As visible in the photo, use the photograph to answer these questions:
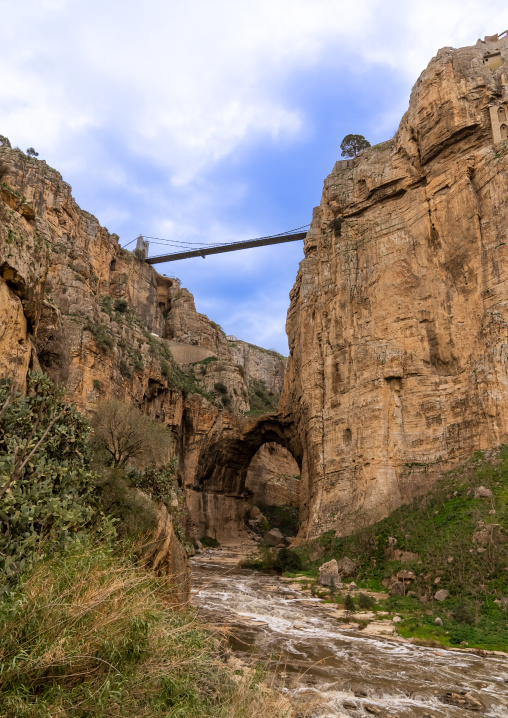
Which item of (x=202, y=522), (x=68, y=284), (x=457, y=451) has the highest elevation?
(x=68, y=284)

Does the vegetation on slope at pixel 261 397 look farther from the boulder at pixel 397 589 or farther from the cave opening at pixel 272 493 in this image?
the boulder at pixel 397 589

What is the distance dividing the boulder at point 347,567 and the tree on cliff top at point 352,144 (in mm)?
29044

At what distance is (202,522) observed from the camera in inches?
1476

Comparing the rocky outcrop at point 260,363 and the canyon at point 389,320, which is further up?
the rocky outcrop at point 260,363

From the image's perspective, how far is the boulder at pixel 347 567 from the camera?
64.7 ft

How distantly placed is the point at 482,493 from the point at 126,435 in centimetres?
1243

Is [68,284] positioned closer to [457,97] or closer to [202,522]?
[202,522]

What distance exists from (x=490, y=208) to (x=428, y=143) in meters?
5.40

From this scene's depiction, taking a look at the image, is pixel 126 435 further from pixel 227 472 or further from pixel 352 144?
pixel 352 144

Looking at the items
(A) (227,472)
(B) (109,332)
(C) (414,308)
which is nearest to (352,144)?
(C) (414,308)

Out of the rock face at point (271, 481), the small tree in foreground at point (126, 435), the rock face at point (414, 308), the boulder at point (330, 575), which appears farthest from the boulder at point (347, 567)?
the rock face at point (271, 481)

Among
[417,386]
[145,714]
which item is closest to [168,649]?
[145,714]

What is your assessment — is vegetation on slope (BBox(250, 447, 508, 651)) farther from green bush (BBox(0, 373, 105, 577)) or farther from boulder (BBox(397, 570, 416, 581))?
green bush (BBox(0, 373, 105, 577))

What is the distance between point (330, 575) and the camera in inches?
748
